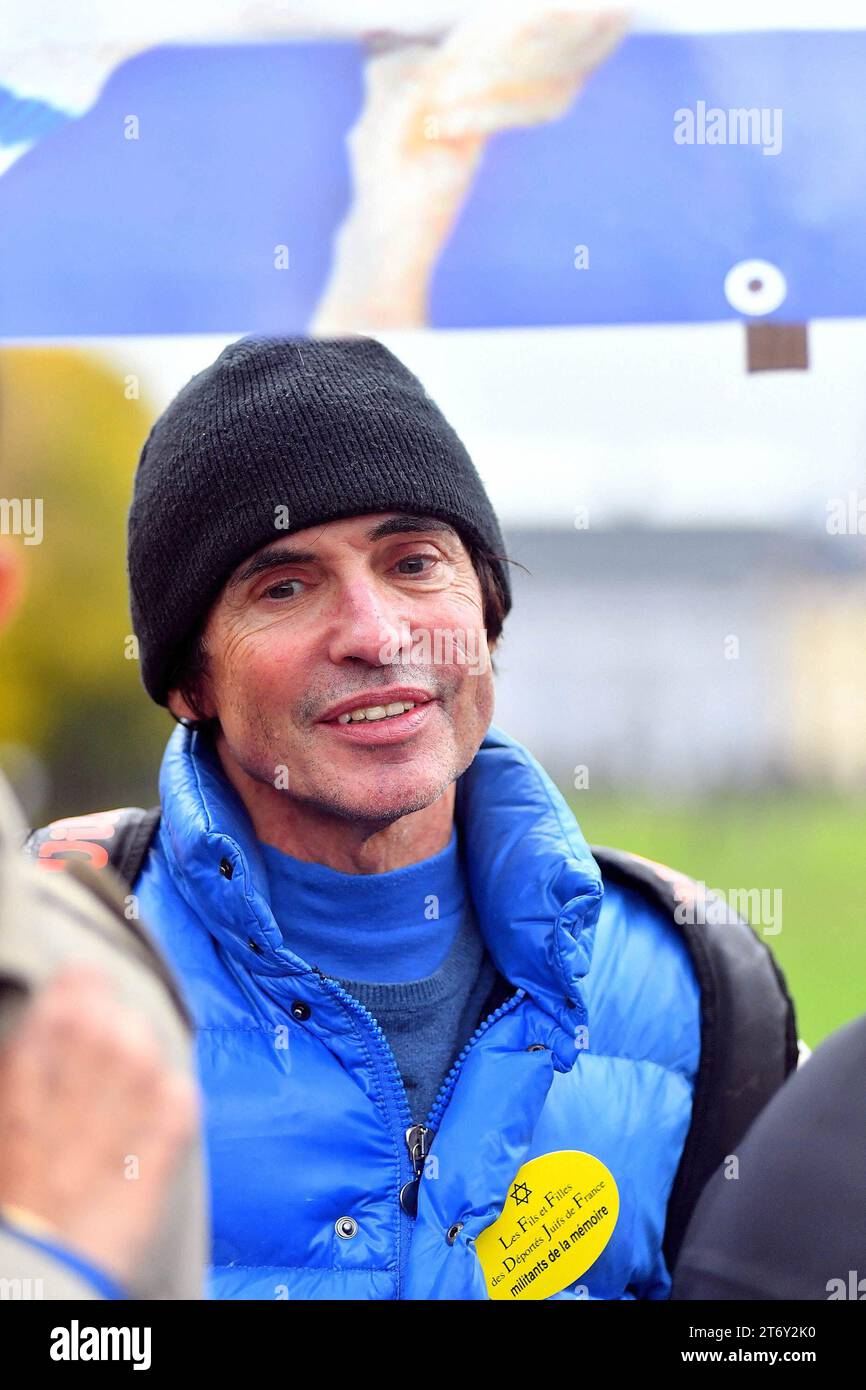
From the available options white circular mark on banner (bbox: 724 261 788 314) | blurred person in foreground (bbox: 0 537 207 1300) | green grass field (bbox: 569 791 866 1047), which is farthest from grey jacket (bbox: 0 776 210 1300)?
white circular mark on banner (bbox: 724 261 788 314)

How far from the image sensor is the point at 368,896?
1563mm

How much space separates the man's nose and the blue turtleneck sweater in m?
0.26

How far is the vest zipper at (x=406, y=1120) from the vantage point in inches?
55.6

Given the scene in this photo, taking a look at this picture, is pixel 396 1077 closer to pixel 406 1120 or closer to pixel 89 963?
pixel 406 1120

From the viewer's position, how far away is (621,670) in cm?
245

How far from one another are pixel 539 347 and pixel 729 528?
21.6 inches

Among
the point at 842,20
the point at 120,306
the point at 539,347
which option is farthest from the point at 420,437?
the point at 842,20

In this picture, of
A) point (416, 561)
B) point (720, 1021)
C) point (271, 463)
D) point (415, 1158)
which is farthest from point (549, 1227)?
point (271, 463)

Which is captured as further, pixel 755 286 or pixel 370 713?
pixel 755 286

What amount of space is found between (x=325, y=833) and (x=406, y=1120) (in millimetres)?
331

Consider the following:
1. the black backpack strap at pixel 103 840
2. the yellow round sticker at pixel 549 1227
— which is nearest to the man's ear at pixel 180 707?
the black backpack strap at pixel 103 840

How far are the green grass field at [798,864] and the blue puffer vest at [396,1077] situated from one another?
197mm
